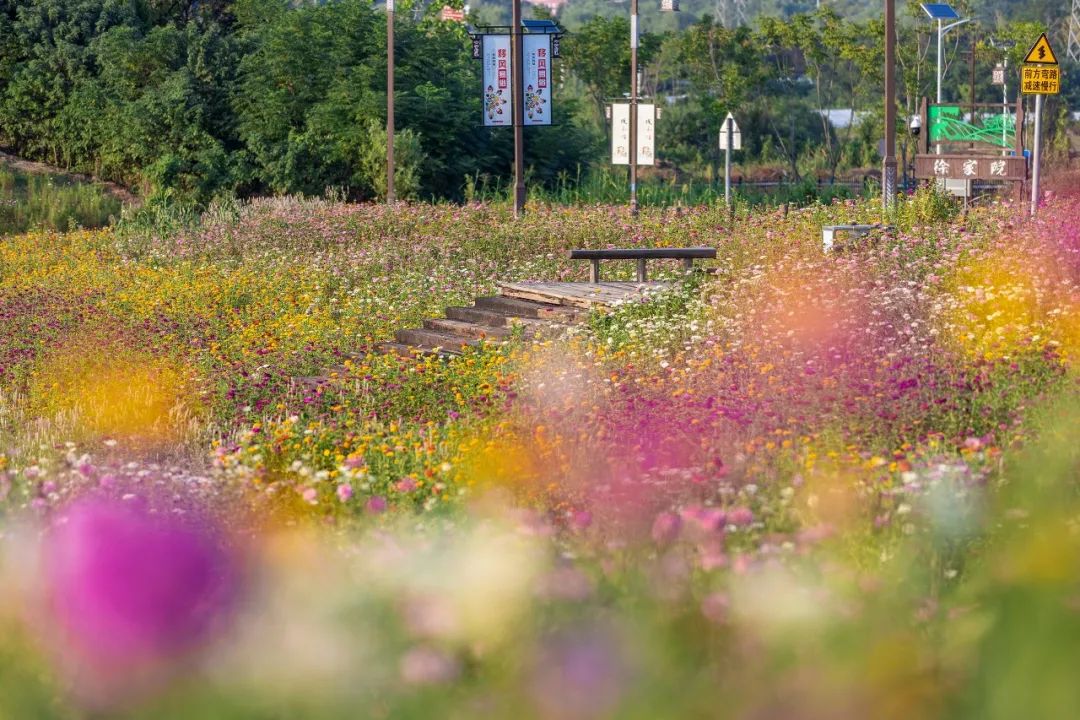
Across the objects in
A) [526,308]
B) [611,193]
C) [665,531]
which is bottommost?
[526,308]

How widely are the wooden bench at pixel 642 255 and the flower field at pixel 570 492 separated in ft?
0.86

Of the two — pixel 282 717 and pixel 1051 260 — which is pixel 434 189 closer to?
pixel 1051 260

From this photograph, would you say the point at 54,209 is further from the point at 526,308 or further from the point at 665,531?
the point at 665,531

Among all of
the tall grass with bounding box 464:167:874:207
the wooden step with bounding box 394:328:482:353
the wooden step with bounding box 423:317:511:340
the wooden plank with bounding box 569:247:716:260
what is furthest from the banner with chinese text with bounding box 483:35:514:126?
the wooden step with bounding box 394:328:482:353

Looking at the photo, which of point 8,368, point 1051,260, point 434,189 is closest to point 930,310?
point 1051,260

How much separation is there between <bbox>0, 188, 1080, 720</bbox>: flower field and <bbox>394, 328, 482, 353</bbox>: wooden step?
1.50 ft

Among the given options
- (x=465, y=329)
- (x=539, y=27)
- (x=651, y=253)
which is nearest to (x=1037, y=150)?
(x=651, y=253)

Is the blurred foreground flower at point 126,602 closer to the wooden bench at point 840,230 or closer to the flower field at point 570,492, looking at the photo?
the flower field at point 570,492

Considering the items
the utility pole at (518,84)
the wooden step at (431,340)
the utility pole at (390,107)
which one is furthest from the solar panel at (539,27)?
the wooden step at (431,340)

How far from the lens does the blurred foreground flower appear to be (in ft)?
9.00

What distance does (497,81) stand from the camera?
83.6 ft

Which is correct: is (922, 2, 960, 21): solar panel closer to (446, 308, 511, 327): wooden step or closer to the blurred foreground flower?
(446, 308, 511, 327): wooden step

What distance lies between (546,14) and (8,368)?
50262mm

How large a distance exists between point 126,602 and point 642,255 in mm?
10840
